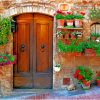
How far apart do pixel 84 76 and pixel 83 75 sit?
0.13ft

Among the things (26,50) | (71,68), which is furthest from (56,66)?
(26,50)

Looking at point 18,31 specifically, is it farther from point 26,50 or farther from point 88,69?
point 88,69

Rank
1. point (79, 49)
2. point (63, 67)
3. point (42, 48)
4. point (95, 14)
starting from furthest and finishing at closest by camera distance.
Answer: point (42, 48)
point (63, 67)
point (95, 14)
point (79, 49)

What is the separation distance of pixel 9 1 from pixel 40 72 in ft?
7.59

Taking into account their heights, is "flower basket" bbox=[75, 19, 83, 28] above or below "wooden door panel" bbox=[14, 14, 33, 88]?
above

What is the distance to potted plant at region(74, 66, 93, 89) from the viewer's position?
859cm

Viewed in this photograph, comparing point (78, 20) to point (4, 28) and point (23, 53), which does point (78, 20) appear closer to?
point (23, 53)

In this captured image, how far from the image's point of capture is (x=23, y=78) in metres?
9.23

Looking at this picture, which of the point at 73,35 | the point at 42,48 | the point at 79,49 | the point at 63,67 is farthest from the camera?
the point at 42,48

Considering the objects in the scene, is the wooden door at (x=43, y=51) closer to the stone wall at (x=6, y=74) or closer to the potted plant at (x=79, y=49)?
the stone wall at (x=6, y=74)

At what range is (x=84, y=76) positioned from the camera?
338 inches

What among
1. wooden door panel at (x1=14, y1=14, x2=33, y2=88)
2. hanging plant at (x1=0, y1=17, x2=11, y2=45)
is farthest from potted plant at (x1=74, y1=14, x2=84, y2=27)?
hanging plant at (x1=0, y1=17, x2=11, y2=45)

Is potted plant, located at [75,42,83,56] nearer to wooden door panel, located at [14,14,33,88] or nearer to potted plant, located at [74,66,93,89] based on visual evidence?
potted plant, located at [74,66,93,89]

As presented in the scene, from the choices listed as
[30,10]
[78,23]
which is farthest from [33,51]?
[78,23]
